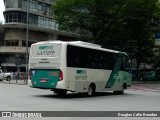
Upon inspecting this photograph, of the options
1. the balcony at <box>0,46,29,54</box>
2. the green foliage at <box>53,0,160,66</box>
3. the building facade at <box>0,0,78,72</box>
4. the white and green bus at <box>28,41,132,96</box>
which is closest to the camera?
the white and green bus at <box>28,41,132,96</box>

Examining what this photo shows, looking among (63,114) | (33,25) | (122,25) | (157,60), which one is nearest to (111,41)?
(122,25)

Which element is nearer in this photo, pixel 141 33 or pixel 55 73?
pixel 55 73

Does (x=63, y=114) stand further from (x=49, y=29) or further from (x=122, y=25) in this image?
(x=49, y=29)

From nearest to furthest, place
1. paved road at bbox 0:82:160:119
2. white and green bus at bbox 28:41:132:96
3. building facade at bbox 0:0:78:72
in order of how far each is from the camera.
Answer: paved road at bbox 0:82:160:119 → white and green bus at bbox 28:41:132:96 → building facade at bbox 0:0:78:72

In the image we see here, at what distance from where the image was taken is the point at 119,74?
2614 centimetres

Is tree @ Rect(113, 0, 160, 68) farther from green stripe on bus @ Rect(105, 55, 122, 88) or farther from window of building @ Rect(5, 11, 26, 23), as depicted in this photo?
window of building @ Rect(5, 11, 26, 23)

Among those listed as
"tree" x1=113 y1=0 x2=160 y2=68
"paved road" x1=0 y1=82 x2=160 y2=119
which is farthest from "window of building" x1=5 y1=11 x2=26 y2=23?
"paved road" x1=0 y1=82 x2=160 y2=119

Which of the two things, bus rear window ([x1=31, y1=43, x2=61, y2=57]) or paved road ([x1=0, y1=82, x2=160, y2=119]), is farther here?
bus rear window ([x1=31, y1=43, x2=61, y2=57])

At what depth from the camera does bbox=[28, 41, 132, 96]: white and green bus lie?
66.5ft

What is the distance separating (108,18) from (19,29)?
26.7m

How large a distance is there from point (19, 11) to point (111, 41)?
76.0 feet

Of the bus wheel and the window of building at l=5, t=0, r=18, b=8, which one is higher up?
the window of building at l=5, t=0, r=18, b=8

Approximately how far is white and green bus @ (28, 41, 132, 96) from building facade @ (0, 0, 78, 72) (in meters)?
44.5

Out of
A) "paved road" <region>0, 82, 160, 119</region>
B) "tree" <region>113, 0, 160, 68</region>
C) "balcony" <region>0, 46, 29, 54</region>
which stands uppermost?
"tree" <region>113, 0, 160, 68</region>
